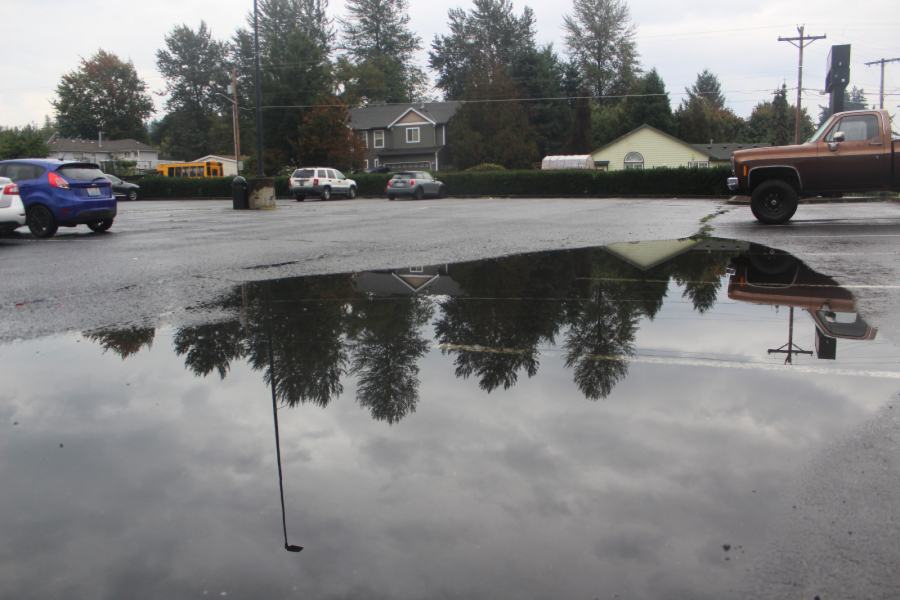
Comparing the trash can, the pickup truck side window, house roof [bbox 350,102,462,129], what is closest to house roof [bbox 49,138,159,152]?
house roof [bbox 350,102,462,129]

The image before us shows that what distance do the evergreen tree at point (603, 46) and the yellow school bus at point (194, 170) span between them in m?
43.6

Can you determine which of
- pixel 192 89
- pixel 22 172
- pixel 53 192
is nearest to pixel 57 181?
pixel 53 192

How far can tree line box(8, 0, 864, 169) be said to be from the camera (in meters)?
57.3

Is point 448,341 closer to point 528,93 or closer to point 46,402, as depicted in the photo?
point 46,402

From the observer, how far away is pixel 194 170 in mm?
66750

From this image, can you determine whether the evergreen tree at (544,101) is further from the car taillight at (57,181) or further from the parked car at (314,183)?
the car taillight at (57,181)

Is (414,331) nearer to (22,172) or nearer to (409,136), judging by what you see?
(22,172)

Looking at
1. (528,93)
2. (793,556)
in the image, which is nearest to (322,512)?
(793,556)

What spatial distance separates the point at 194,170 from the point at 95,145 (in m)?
36.5

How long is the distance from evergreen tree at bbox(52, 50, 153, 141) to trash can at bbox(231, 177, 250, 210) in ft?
284

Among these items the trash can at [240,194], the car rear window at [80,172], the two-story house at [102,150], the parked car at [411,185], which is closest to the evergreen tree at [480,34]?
the two-story house at [102,150]

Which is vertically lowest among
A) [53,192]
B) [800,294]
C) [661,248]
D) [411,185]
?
[800,294]

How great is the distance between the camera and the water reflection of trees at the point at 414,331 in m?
4.10

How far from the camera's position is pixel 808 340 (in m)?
4.79
